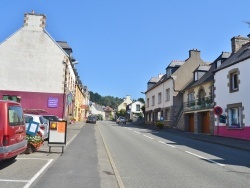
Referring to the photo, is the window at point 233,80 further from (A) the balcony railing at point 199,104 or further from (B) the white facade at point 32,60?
(B) the white facade at point 32,60

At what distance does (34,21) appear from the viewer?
30.7 metres

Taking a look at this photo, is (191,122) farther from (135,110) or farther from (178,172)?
(135,110)

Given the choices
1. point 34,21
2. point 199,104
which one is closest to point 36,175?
point 34,21

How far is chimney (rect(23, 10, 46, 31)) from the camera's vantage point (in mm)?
30594

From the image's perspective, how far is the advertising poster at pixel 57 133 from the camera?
12.1 m

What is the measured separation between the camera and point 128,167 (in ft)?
31.4

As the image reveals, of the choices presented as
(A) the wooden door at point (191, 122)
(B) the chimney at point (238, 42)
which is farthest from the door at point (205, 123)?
(B) the chimney at point (238, 42)

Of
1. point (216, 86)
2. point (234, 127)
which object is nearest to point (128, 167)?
point (234, 127)

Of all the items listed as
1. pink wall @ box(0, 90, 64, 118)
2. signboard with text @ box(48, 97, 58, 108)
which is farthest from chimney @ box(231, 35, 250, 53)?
signboard with text @ box(48, 97, 58, 108)

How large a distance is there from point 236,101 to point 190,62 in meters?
18.0

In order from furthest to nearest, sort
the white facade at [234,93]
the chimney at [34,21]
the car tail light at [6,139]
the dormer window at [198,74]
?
the dormer window at [198,74]
the chimney at [34,21]
the white facade at [234,93]
the car tail light at [6,139]

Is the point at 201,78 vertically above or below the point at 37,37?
below

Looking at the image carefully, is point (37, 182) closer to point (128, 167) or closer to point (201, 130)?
point (128, 167)

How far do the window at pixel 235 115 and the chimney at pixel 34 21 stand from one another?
1943 centimetres
